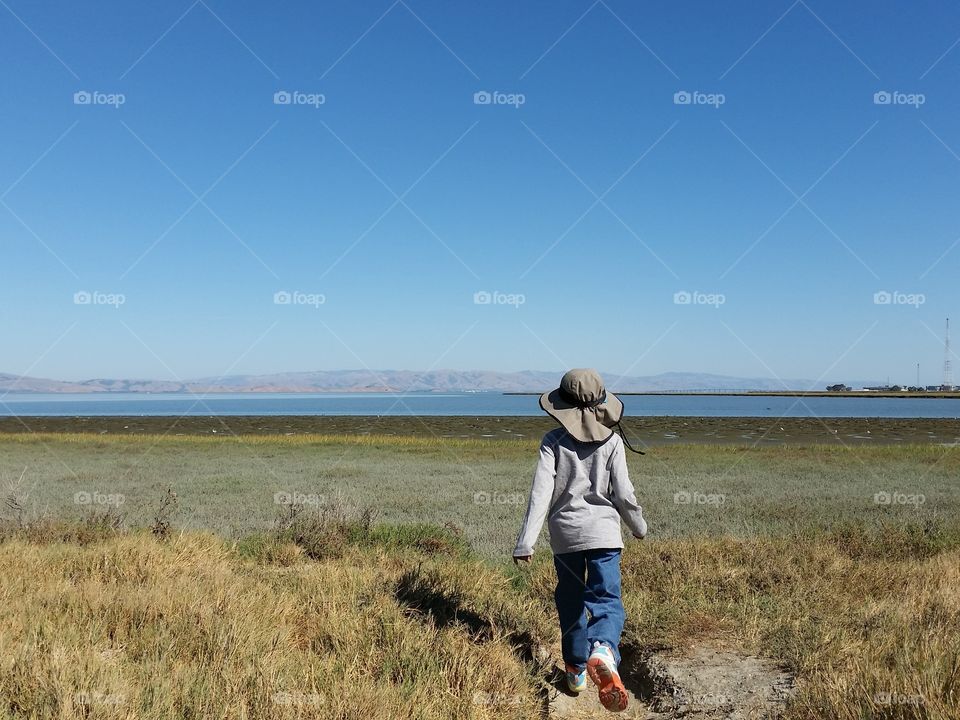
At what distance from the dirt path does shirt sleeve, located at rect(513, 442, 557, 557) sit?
3.12ft

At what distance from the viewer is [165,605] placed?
195 inches

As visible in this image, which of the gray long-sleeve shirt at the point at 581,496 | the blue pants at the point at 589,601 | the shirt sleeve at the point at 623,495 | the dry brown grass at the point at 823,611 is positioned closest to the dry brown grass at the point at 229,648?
the blue pants at the point at 589,601

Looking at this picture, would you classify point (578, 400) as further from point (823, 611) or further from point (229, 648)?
point (823, 611)

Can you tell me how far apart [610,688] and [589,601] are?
52 cm

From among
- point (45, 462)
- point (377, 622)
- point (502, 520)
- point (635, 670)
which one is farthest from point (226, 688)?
point (45, 462)

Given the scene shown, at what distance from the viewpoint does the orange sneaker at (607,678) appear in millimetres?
4117

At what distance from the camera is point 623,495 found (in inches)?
174

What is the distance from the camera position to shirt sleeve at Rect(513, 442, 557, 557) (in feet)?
14.3

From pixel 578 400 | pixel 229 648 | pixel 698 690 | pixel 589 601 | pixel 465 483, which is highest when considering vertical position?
pixel 578 400

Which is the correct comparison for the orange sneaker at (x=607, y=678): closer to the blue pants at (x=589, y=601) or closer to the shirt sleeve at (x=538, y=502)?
the blue pants at (x=589, y=601)

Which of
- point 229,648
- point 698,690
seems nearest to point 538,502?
point 698,690

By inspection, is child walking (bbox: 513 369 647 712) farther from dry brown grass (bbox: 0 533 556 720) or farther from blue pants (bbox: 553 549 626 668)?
dry brown grass (bbox: 0 533 556 720)

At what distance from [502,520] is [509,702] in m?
8.93

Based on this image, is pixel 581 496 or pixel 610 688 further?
pixel 581 496
